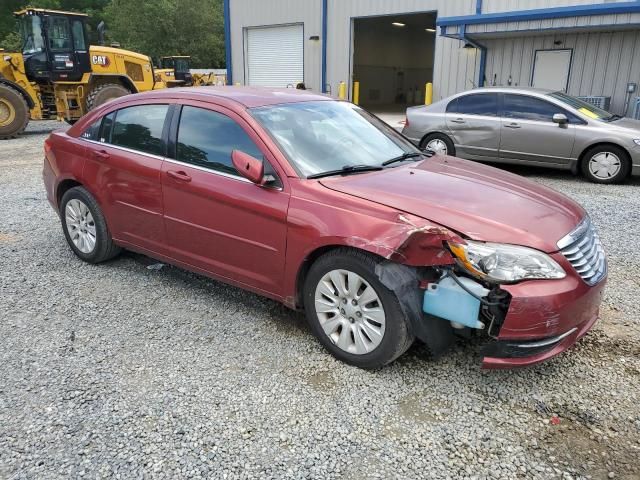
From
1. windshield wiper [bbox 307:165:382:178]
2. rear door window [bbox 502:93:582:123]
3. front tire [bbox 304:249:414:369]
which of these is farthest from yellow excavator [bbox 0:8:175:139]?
front tire [bbox 304:249:414:369]

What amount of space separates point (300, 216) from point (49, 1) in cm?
5491

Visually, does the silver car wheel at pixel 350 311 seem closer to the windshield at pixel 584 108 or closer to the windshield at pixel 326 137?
the windshield at pixel 326 137

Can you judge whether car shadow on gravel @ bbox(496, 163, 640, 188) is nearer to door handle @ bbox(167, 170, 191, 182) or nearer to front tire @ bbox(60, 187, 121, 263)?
door handle @ bbox(167, 170, 191, 182)

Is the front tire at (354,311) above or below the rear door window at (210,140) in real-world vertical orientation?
below

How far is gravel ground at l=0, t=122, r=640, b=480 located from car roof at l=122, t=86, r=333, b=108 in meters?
1.53

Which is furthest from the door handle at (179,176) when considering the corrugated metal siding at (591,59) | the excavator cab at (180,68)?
the excavator cab at (180,68)

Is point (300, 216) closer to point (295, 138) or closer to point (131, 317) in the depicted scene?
point (295, 138)

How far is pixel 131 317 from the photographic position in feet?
13.0

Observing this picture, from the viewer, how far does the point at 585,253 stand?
10.3ft

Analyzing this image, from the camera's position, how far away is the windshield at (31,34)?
14.2 meters

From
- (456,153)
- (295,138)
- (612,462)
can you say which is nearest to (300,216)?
(295,138)

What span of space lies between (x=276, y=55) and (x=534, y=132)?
14.4 m

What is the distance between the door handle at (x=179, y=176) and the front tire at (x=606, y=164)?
23.1ft

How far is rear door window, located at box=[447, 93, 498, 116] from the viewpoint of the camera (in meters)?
9.20
